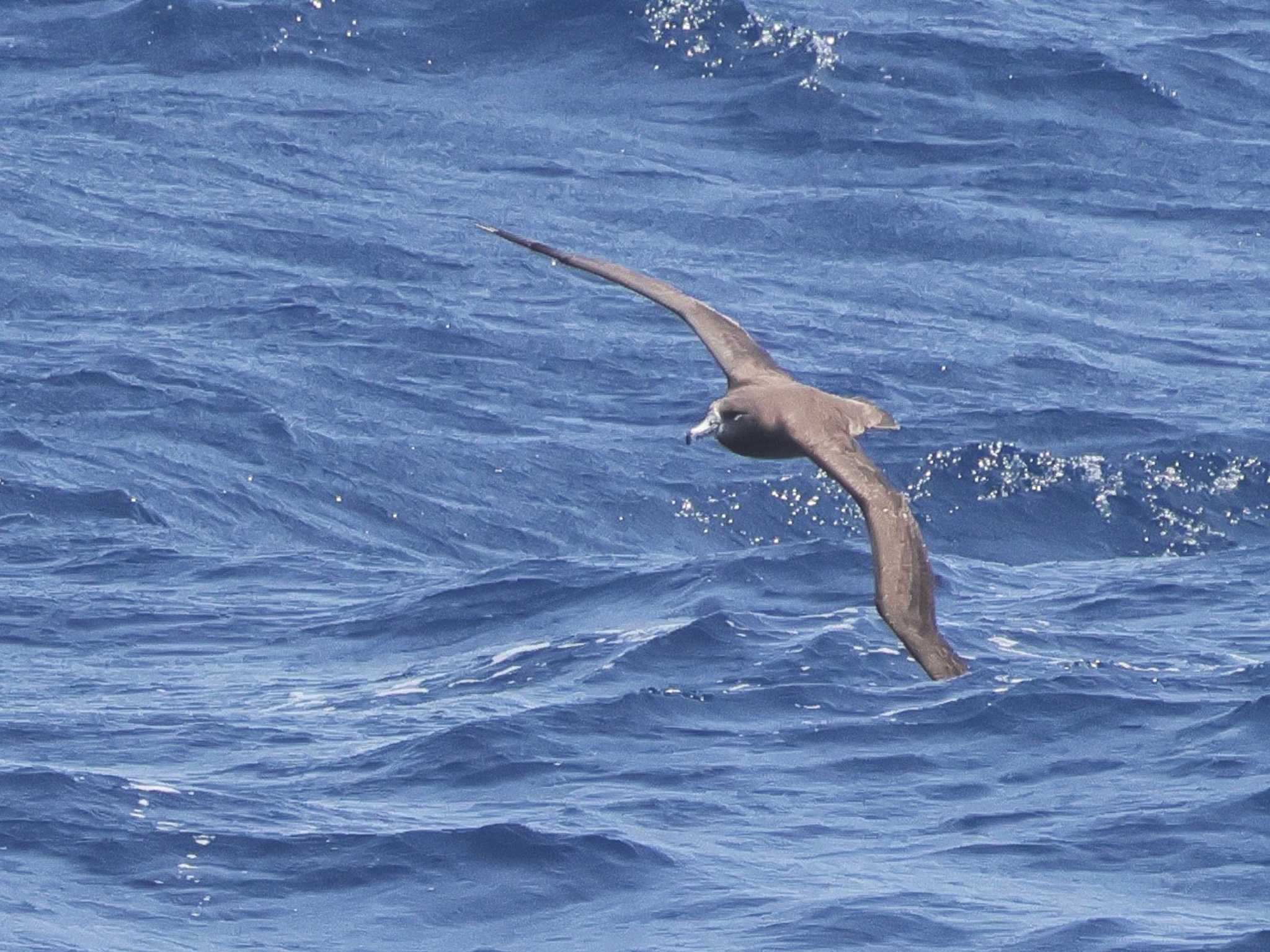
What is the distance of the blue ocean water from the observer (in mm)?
12398

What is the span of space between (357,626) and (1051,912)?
17.2ft

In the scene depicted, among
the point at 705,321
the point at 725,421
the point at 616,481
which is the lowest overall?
the point at 616,481

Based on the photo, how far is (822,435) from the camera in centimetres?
1019

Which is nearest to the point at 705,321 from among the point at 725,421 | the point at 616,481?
the point at 725,421

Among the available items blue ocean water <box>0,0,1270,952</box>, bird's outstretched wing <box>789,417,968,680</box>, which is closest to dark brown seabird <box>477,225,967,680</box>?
bird's outstretched wing <box>789,417,968,680</box>

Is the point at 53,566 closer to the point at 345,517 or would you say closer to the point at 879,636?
the point at 345,517

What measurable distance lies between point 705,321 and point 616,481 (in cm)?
595

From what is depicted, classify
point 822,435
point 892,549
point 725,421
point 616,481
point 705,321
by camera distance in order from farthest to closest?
point 616,481, point 705,321, point 725,421, point 822,435, point 892,549

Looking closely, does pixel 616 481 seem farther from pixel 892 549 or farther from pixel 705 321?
pixel 892 549

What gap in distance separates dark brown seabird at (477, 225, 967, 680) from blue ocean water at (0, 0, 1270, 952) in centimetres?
260

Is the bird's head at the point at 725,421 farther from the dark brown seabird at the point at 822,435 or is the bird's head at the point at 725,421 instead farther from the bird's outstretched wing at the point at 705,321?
the bird's outstretched wing at the point at 705,321

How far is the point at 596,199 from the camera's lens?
22.7 meters

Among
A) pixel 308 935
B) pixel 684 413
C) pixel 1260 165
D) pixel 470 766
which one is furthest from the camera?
pixel 1260 165

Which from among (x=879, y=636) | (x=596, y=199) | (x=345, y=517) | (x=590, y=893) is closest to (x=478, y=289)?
(x=596, y=199)
